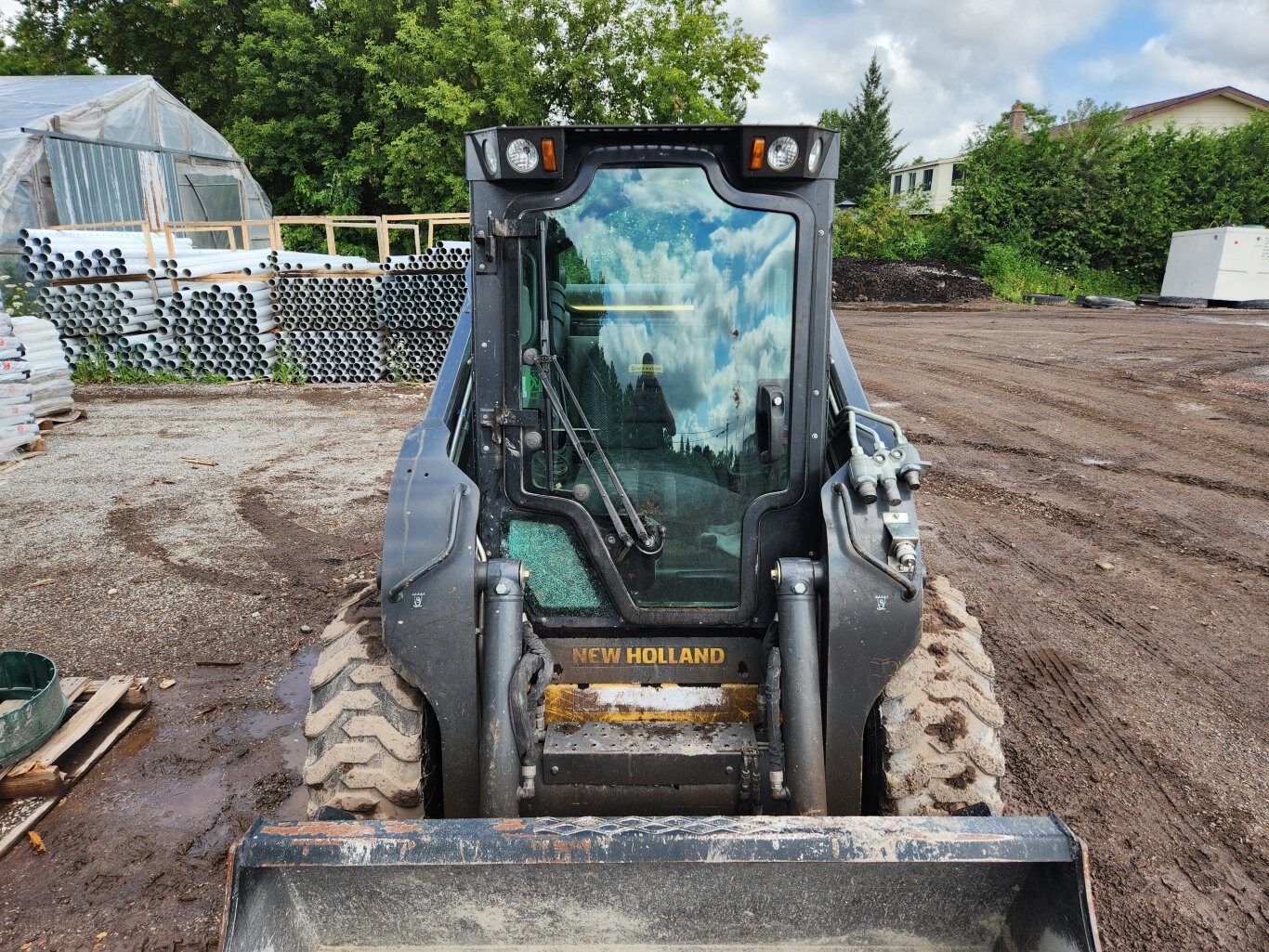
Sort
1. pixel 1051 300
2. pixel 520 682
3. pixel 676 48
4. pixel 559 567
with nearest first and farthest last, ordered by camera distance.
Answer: pixel 520 682
pixel 559 567
pixel 676 48
pixel 1051 300

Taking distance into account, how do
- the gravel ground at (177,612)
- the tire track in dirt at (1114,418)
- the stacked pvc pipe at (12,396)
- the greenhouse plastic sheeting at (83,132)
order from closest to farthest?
1. the gravel ground at (177,612)
2. the tire track in dirt at (1114,418)
3. the stacked pvc pipe at (12,396)
4. the greenhouse plastic sheeting at (83,132)

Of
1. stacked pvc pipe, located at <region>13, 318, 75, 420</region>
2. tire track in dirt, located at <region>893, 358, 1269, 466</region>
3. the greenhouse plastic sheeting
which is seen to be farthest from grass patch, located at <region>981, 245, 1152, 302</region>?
stacked pvc pipe, located at <region>13, 318, 75, 420</region>

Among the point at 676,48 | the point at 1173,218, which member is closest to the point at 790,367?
the point at 676,48

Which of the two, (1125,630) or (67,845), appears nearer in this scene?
(67,845)

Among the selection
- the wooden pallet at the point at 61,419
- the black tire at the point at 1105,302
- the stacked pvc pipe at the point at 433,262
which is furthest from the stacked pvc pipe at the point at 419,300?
the black tire at the point at 1105,302

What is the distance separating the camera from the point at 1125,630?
18.0 ft

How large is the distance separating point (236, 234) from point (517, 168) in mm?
24250

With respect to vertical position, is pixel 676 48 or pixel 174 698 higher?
pixel 676 48

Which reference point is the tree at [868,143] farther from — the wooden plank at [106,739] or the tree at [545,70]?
the wooden plank at [106,739]

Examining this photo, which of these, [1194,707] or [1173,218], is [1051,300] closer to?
[1173,218]

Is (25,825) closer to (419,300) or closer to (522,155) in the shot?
(522,155)

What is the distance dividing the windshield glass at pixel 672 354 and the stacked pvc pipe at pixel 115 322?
13.4 meters

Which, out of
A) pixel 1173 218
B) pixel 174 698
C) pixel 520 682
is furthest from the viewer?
pixel 1173 218

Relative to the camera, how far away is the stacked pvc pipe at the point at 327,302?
14.3 metres
